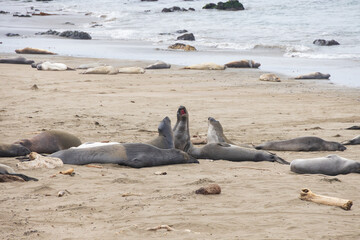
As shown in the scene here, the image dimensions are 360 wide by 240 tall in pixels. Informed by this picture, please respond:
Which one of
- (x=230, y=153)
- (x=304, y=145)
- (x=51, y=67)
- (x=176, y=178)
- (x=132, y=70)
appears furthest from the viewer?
(x=51, y=67)

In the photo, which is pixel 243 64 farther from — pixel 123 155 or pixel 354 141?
pixel 123 155

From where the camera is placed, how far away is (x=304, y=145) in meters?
7.61

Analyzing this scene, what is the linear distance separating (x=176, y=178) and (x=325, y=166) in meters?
1.60

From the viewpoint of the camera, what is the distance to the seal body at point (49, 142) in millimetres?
6914

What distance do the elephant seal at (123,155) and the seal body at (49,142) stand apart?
536 mm

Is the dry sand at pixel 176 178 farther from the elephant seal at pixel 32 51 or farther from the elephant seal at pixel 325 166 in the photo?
the elephant seal at pixel 32 51

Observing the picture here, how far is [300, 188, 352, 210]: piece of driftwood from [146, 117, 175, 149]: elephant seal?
241 cm

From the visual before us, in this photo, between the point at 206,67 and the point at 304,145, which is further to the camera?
the point at 206,67

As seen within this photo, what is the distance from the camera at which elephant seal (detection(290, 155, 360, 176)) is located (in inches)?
240

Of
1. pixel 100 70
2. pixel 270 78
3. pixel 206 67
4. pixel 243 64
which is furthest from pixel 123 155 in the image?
pixel 243 64

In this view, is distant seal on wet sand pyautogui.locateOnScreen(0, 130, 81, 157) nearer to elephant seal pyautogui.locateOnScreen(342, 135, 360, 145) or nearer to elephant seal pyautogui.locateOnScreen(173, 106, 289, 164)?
elephant seal pyautogui.locateOnScreen(173, 106, 289, 164)

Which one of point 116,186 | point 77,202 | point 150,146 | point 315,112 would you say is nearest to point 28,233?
point 77,202

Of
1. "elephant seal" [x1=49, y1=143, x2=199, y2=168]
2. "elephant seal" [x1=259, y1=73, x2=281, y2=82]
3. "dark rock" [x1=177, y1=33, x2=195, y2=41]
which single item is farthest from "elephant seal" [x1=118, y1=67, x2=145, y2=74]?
"dark rock" [x1=177, y1=33, x2=195, y2=41]

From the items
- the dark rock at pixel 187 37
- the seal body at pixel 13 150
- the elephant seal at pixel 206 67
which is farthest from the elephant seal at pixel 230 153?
the dark rock at pixel 187 37
